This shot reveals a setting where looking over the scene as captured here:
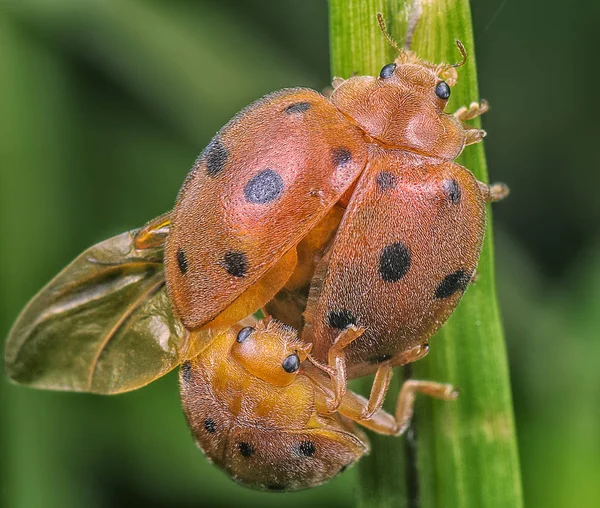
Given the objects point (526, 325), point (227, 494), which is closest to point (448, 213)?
point (526, 325)

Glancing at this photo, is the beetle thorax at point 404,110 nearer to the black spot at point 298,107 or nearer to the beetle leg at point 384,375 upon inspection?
the black spot at point 298,107

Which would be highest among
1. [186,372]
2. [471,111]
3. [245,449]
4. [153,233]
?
[471,111]

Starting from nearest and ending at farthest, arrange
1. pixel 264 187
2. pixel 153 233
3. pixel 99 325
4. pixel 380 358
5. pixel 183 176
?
pixel 264 187, pixel 380 358, pixel 153 233, pixel 99 325, pixel 183 176

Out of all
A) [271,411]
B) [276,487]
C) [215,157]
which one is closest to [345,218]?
[215,157]

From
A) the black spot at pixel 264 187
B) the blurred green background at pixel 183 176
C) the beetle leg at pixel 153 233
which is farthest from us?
the blurred green background at pixel 183 176

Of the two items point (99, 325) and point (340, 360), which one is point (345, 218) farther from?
point (99, 325)

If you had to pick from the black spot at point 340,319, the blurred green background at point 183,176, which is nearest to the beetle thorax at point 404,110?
the black spot at point 340,319

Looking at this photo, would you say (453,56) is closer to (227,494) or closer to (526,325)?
(526,325)
